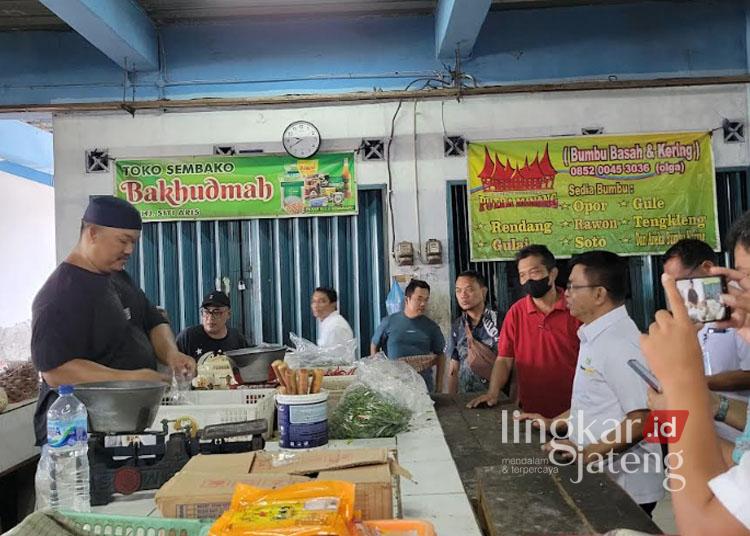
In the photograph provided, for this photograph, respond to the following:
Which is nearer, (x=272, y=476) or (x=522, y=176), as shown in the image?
(x=272, y=476)

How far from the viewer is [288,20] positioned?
17.2ft

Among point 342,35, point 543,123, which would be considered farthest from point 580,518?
point 342,35

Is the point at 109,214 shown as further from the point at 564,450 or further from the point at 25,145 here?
the point at 25,145

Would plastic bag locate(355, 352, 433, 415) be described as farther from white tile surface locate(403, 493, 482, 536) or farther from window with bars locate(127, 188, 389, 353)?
window with bars locate(127, 188, 389, 353)

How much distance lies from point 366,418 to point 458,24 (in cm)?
327

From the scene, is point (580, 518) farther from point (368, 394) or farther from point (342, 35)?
point (342, 35)

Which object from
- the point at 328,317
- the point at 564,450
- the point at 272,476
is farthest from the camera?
the point at 328,317

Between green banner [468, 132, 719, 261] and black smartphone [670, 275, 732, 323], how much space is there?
3761 millimetres

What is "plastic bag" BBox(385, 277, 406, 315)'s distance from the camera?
16.2 ft

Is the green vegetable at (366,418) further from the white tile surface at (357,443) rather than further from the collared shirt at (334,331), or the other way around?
the collared shirt at (334,331)

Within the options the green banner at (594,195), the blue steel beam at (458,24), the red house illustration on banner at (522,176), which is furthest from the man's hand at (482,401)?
the blue steel beam at (458,24)

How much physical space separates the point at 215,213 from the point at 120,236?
8.44 ft

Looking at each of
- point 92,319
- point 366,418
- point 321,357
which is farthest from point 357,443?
point 92,319

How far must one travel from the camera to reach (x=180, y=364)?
2873 mm
